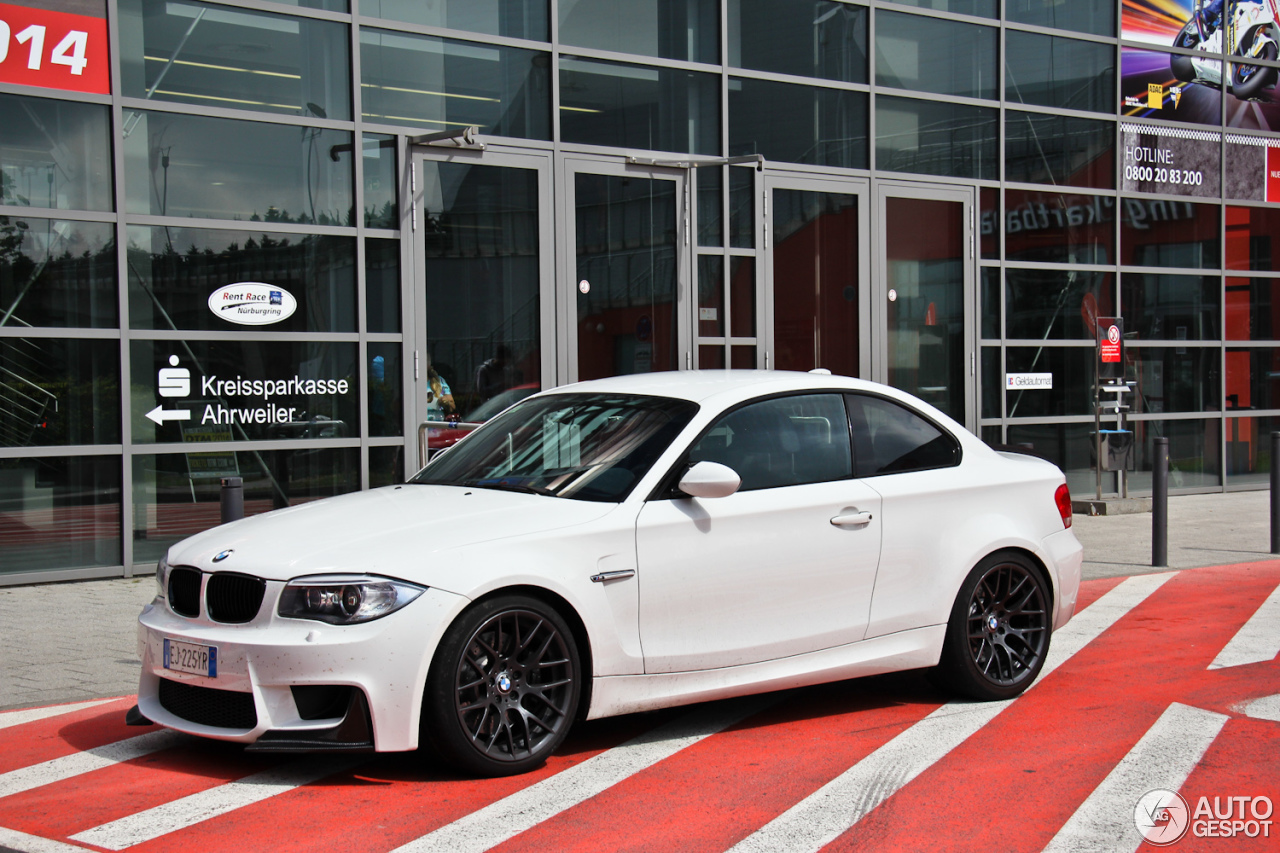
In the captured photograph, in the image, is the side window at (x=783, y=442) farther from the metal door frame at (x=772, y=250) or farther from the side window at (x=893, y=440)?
the metal door frame at (x=772, y=250)

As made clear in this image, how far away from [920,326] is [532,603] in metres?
11.6

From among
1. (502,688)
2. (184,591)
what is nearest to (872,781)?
(502,688)

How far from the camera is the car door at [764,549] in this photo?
217 inches

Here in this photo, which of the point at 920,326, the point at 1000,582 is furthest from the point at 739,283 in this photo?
the point at 1000,582

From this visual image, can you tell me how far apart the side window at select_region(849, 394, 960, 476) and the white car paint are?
0.07m

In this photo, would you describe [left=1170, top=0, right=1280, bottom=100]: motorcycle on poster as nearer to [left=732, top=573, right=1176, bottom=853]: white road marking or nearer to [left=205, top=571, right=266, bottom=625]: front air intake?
[left=732, top=573, right=1176, bottom=853]: white road marking

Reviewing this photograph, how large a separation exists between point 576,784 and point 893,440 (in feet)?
8.23

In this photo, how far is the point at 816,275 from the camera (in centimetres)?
1496

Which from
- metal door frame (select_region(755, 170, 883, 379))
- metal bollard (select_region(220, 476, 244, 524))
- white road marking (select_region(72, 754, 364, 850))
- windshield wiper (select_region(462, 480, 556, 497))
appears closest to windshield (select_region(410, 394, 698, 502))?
windshield wiper (select_region(462, 480, 556, 497))

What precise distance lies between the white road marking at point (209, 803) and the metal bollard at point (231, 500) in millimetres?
2037

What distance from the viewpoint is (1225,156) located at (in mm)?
18312

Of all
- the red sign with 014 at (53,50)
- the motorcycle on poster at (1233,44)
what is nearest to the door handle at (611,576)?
the red sign with 014 at (53,50)

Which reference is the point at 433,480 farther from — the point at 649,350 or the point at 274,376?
the point at 649,350

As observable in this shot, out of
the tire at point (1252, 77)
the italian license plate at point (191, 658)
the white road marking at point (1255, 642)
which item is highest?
the tire at point (1252, 77)
